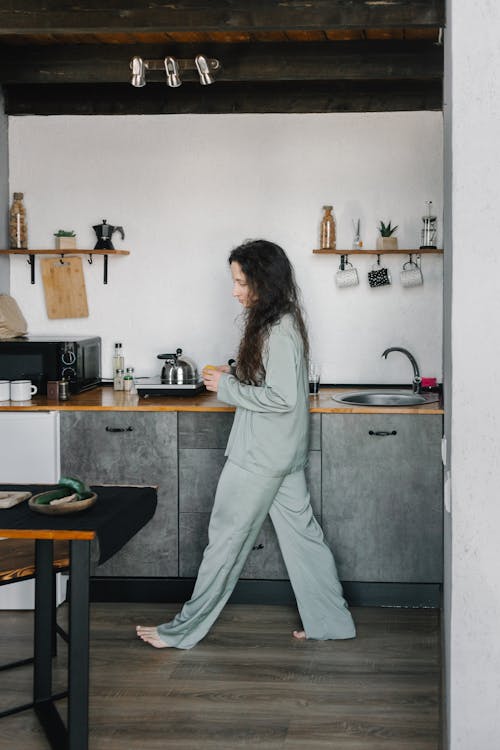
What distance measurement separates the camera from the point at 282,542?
386 centimetres

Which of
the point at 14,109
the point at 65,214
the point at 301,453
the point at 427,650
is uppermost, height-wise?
the point at 14,109

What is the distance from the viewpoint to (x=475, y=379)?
5.80 feet

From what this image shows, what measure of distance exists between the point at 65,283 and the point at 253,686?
2474 mm

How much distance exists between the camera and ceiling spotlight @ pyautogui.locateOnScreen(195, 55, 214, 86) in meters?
4.16

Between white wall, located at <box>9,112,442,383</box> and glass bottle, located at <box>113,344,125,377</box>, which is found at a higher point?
white wall, located at <box>9,112,442,383</box>

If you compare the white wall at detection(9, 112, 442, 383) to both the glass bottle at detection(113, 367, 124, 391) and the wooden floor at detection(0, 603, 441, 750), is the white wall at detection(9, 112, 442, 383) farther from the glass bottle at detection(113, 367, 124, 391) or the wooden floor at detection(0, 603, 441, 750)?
the wooden floor at detection(0, 603, 441, 750)

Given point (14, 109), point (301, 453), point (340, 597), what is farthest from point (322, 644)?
point (14, 109)

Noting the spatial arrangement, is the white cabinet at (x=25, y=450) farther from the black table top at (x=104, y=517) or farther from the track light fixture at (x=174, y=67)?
the track light fixture at (x=174, y=67)

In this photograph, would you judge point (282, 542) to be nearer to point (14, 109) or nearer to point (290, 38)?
point (290, 38)

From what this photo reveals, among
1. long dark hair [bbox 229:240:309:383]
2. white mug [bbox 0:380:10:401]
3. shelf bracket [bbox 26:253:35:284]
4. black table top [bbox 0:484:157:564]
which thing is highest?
shelf bracket [bbox 26:253:35:284]

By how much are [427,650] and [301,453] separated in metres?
0.94

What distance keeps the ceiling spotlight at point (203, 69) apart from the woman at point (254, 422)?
1022 millimetres

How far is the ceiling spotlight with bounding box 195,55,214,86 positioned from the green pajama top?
4.43 feet

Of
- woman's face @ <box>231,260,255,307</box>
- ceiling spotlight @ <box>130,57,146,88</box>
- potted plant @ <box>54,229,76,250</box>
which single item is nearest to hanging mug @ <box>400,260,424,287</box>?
woman's face @ <box>231,260,255,307</box>
